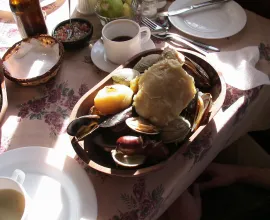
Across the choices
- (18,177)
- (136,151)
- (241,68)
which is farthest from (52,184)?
(241,68)

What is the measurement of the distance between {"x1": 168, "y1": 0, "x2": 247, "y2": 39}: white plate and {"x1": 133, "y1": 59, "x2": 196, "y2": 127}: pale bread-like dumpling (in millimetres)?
324

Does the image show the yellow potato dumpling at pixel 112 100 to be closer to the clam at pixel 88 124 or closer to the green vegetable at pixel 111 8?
the clam at pixel 88 124

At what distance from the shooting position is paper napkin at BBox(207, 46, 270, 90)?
2.23 feet

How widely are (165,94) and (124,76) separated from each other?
0.13m

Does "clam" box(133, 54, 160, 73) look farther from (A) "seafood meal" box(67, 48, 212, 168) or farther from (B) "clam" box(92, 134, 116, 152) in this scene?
(B) "clam" box(92, 134, 116, 152)

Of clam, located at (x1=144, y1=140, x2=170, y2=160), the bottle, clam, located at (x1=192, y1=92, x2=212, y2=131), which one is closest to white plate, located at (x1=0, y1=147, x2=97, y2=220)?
clam, located at (x1=144, y1=140, x2=170, y2=160)

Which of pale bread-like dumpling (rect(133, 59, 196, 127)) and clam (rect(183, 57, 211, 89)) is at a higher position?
pale bread-like dumpling (rect(133, 59, 196, 127))

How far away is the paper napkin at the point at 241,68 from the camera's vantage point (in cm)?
68

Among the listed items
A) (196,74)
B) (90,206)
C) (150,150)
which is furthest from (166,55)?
(90,206)

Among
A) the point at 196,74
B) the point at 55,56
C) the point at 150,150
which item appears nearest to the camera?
the point at 150,150

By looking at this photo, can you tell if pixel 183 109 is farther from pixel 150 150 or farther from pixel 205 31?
pixel 205 31

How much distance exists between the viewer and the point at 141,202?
0.52 m

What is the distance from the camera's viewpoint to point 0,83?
27.0 inches

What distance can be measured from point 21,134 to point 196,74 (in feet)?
1.32
